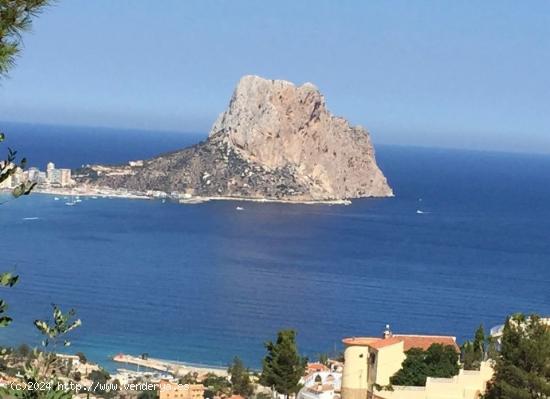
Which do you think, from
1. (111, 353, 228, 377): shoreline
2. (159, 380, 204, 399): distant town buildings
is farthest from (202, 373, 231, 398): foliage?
(111, 353, 228, 377): shoreline

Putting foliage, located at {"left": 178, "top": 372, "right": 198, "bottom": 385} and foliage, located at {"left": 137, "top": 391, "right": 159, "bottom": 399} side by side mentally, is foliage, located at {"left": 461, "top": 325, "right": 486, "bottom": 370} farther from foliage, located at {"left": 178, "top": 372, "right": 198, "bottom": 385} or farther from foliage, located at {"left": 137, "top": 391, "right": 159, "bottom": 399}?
foliage, located at {"left": 178, "top": 372, "right": 198, "bottom": 385}

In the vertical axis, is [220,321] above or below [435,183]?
below

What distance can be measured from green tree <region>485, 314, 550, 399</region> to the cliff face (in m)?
54.8

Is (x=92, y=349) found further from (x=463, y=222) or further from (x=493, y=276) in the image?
(x=463, y=222)

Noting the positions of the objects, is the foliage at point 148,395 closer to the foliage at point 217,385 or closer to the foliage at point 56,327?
the foliage at point 217,385

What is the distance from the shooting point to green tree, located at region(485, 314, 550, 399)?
816 centimetres

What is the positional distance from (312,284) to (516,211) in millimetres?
34727

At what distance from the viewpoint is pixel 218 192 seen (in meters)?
63.7

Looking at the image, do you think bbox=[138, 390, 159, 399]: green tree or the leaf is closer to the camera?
the leaf

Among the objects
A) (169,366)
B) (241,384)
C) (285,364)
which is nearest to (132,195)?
(169,366)

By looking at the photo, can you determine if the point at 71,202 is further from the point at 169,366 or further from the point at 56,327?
the point at 56,327

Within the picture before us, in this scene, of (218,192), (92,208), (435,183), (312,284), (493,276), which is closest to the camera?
(312,284)

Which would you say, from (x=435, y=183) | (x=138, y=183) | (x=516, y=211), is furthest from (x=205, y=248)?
(x=435, y=183)

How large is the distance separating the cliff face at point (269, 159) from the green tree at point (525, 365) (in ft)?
180
